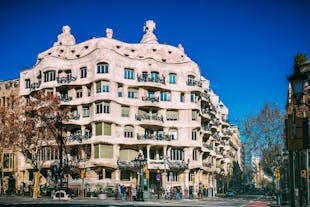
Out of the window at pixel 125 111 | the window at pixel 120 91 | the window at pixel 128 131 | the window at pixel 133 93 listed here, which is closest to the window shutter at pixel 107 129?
the window at pixel 128 131

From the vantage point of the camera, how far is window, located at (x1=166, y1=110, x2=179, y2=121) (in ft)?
230

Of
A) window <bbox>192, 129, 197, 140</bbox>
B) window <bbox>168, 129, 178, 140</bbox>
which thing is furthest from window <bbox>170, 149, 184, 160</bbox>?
window <bbox>192, 129, 197, 140</bbox>

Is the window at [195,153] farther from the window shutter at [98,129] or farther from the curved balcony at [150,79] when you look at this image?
the window shutter at [98,129]

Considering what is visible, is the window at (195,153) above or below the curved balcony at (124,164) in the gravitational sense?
above

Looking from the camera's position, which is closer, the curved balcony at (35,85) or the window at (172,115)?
the curved balcony at (35,85)

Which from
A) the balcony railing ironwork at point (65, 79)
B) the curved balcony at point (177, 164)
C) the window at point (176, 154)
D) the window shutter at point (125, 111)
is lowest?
the curved balcony at point (177, 164)

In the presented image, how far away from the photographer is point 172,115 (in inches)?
2771

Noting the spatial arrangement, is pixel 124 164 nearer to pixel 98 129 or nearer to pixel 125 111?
pixel 98 129

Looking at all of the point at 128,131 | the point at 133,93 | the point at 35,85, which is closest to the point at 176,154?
the point at 128,131

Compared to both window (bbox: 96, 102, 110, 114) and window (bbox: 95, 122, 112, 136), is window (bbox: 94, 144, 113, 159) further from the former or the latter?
window (bbox: 96, 102, 110, 114)

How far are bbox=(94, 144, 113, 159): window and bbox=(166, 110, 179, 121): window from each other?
11162 mm

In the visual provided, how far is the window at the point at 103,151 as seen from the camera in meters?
62.4

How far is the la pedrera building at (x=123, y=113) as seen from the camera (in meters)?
63.6

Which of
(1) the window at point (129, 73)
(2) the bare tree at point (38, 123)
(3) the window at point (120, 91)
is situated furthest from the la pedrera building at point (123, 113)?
(2) the bare tree at point (38, 123)
